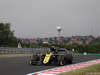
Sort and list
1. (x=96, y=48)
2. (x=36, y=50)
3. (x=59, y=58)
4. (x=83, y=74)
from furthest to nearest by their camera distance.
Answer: (x=96, y=48)
(x=36, y=50)
(x=59, y=58)
(x=83, y=74)

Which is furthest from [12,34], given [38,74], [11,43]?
[38,74]

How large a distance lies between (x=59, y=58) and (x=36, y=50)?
25660 mm

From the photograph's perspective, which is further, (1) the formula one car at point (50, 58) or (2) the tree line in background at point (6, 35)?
(2) the tree line in background at point (6, 35)

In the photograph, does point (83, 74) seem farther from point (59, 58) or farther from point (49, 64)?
point (49, 64)

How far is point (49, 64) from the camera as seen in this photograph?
1381cm

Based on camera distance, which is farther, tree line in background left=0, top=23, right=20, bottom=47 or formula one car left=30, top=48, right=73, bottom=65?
tree line in background left=0, top=23, right=20, bottom=47

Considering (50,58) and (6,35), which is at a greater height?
(6,35)

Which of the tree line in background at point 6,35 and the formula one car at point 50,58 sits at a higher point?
the tree line in background at point 6,35

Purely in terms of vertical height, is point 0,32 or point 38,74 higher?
point 0,32

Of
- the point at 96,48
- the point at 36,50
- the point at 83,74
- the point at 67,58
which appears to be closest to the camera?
the point at 83,74

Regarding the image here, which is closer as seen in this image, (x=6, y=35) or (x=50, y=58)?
(x=50, y=58)

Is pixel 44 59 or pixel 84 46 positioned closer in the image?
pixel 44 59

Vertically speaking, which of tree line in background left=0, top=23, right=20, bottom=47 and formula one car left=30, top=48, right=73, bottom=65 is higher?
tree line in background left=0, top=23, right=20, bottom=47

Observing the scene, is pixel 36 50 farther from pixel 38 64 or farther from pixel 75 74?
pixel 75 74
